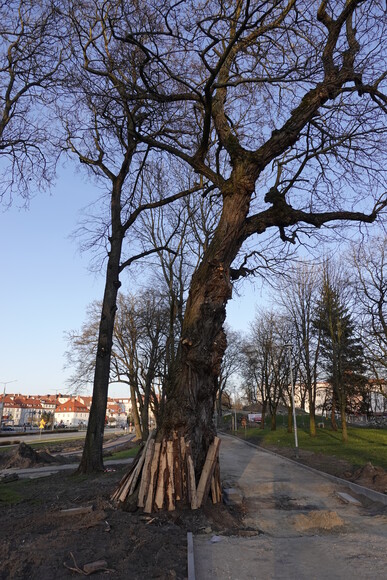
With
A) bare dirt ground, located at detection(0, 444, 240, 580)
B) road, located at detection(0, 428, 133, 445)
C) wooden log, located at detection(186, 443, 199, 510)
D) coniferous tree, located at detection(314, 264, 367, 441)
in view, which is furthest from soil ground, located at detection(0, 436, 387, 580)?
road, located at detection(0, 428, 133, 445)

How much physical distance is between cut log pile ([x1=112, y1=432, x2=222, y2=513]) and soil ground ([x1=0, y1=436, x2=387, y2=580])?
21cm

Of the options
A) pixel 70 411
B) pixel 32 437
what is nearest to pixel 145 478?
pixel 32 437

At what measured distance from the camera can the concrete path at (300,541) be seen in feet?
15.0

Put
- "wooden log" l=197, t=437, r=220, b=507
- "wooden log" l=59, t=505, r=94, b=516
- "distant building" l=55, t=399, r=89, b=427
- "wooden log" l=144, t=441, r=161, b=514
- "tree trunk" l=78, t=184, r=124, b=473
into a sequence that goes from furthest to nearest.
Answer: "distant building" l=55, t=399, r=89, b=427, "tree trunk" l=78, t=184, r=124, b=473, "wooden log" l=197, t=437, r=220, b=507, "wooden log" l=144, t=441, r=161, b=514, "wooden log" l=59, t=505, r=94, b=516

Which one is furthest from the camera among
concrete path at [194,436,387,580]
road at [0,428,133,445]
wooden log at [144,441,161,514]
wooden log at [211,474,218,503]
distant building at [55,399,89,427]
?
distant building at [55,399,89,427]

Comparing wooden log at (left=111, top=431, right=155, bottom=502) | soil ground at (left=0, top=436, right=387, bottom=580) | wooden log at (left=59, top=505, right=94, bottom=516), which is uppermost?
wooden log at (left=111, top=431, right=155, bottom=502)

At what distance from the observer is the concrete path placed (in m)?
4.56

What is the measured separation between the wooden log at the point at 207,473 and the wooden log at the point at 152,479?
74cm

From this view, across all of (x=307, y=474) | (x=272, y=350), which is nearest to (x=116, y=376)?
(x=272, y=350)

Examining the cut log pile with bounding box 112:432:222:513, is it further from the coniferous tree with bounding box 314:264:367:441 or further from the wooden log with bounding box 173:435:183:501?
the coniferous tree with bounding box 314:264:367:441

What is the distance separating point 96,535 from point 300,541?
8.59 ft

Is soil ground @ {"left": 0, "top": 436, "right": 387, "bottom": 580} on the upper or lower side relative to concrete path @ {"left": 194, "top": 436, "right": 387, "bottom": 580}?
upper

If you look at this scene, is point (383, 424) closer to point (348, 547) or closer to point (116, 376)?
point (116, 376)

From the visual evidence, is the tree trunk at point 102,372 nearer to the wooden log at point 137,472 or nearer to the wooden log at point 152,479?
the wooden log at point 137,472
